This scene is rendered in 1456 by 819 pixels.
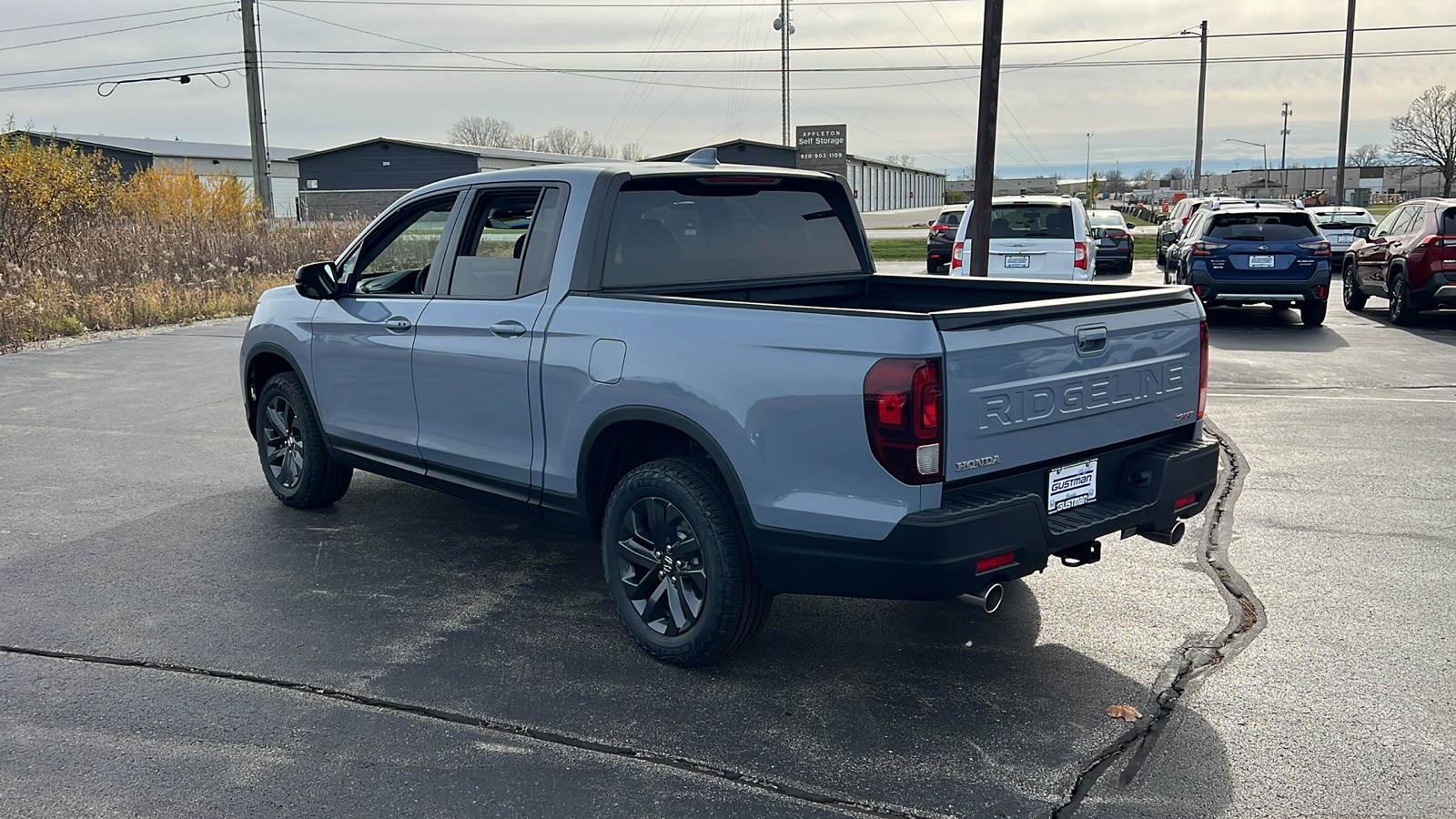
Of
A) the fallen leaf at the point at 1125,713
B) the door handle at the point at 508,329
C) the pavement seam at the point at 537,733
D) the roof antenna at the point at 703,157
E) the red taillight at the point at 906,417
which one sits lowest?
the fallen leaf at the point at 1125,713

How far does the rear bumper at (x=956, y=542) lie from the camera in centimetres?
365

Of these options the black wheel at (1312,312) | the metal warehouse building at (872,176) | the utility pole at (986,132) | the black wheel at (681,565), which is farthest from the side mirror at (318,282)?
the metal warehouse building at (872,176)

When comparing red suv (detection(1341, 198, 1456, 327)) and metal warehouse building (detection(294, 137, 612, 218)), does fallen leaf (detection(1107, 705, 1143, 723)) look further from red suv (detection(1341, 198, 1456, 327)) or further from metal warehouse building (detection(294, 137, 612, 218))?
metal warehouse building (detection(294, 137, 612, 218))

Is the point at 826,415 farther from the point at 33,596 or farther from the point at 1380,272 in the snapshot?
the point at 1380,272

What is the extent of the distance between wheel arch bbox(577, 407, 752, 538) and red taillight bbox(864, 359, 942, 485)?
2.27ft

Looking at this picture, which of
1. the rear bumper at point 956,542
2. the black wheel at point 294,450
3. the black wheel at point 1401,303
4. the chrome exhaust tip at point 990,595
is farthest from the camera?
the black wheel at point 1401,303

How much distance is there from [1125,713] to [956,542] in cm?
98

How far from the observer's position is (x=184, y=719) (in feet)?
13.1

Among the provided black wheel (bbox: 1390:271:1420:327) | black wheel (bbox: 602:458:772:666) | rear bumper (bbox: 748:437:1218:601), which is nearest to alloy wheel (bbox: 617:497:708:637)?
black wheel (bbox: 602:458:772:666)

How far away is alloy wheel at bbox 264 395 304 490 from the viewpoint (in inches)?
264

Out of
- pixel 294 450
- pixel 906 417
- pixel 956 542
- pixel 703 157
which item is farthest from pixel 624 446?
pixel 294 450

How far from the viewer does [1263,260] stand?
15789 mm

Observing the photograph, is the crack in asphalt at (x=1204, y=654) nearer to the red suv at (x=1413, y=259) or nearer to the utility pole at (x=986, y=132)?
the utility pole at (x=986, y=132)

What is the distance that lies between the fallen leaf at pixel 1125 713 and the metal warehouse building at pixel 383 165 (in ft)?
208
